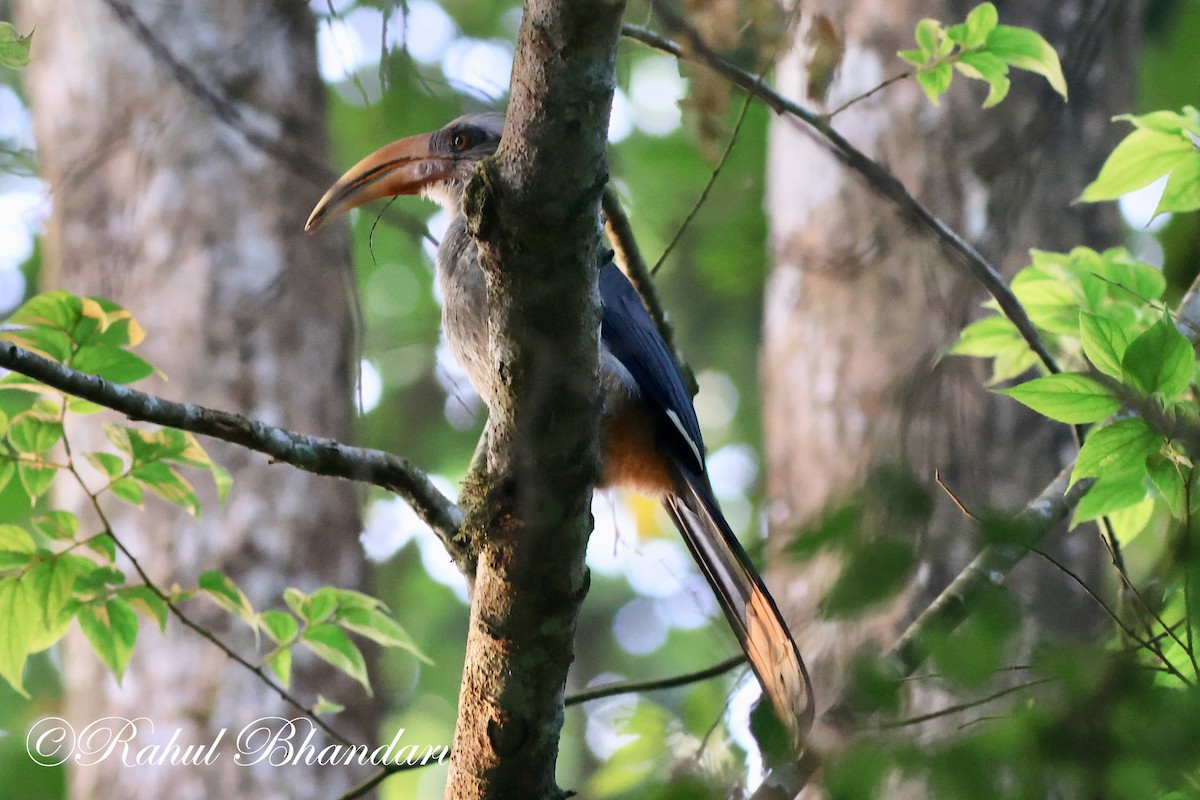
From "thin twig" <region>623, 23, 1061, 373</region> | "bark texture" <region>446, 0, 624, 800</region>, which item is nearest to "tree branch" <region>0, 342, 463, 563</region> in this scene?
"bark texture" <region>446, 0, 624, 800</region>

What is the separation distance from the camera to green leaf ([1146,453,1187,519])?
1500 millimetres

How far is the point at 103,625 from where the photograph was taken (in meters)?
2.22

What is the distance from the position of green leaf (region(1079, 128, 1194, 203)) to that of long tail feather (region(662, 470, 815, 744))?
106cm

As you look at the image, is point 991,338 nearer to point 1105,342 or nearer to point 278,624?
point 1105,342

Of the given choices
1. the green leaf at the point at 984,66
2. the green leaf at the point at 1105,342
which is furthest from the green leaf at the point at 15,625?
the green leaf at the point at 984,66

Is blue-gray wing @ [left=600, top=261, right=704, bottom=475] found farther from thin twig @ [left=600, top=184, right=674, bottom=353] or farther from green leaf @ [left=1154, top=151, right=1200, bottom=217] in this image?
green leaf @ [left=1154, top=151, right=1200, bottom=217]

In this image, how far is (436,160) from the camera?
3.30 meters

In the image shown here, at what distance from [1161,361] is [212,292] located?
10.8 ft

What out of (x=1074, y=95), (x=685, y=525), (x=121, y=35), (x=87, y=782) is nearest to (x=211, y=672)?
(x=87, y=782)

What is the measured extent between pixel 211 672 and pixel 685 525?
1723 millimetres

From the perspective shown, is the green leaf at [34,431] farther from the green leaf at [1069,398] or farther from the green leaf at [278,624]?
the green leaf at [1069,398]

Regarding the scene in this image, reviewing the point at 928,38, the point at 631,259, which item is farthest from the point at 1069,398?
the point at 631,259

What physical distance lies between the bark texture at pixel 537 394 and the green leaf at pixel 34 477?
2.96 feet

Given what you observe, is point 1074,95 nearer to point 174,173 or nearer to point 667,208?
point 667,208
